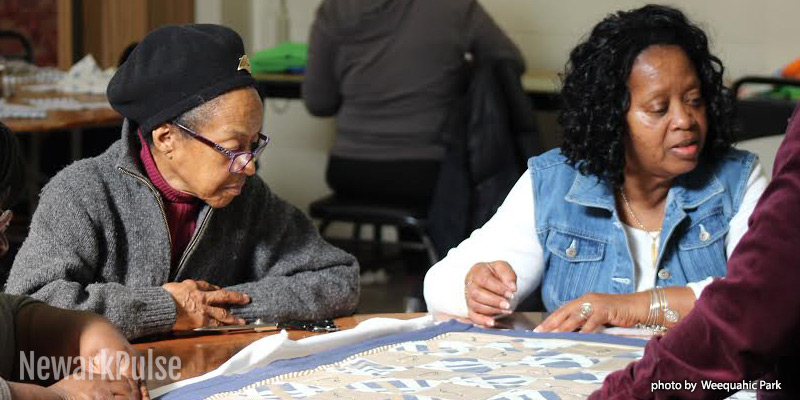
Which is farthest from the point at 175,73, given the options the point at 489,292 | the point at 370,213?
the point at 370,213

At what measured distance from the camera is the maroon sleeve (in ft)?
2.82

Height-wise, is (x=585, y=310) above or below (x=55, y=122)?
above

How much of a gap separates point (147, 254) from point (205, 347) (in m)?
0.28

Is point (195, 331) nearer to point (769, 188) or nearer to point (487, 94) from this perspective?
point (769, 188)

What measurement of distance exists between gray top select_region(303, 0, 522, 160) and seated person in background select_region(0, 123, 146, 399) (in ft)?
9.44

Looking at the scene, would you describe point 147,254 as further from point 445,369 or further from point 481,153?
point 481,153

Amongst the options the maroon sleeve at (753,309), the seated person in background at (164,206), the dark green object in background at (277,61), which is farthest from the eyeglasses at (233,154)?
the dark green object in background at (277,61)

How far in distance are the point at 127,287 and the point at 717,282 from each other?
1.16 m

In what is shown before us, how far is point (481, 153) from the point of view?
3.69 m

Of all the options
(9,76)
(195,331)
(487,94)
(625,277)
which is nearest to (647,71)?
(625,277)

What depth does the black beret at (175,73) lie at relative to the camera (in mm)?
1847

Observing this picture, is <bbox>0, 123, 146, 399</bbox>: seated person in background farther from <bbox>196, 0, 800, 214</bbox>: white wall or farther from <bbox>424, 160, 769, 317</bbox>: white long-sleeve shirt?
<bbox>196, 0, 800, 214</bbox>: white wall

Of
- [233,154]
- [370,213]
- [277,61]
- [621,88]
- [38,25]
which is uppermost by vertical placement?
[621,88]

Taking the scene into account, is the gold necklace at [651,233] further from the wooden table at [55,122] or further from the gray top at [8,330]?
the wooden table at [55,122]
